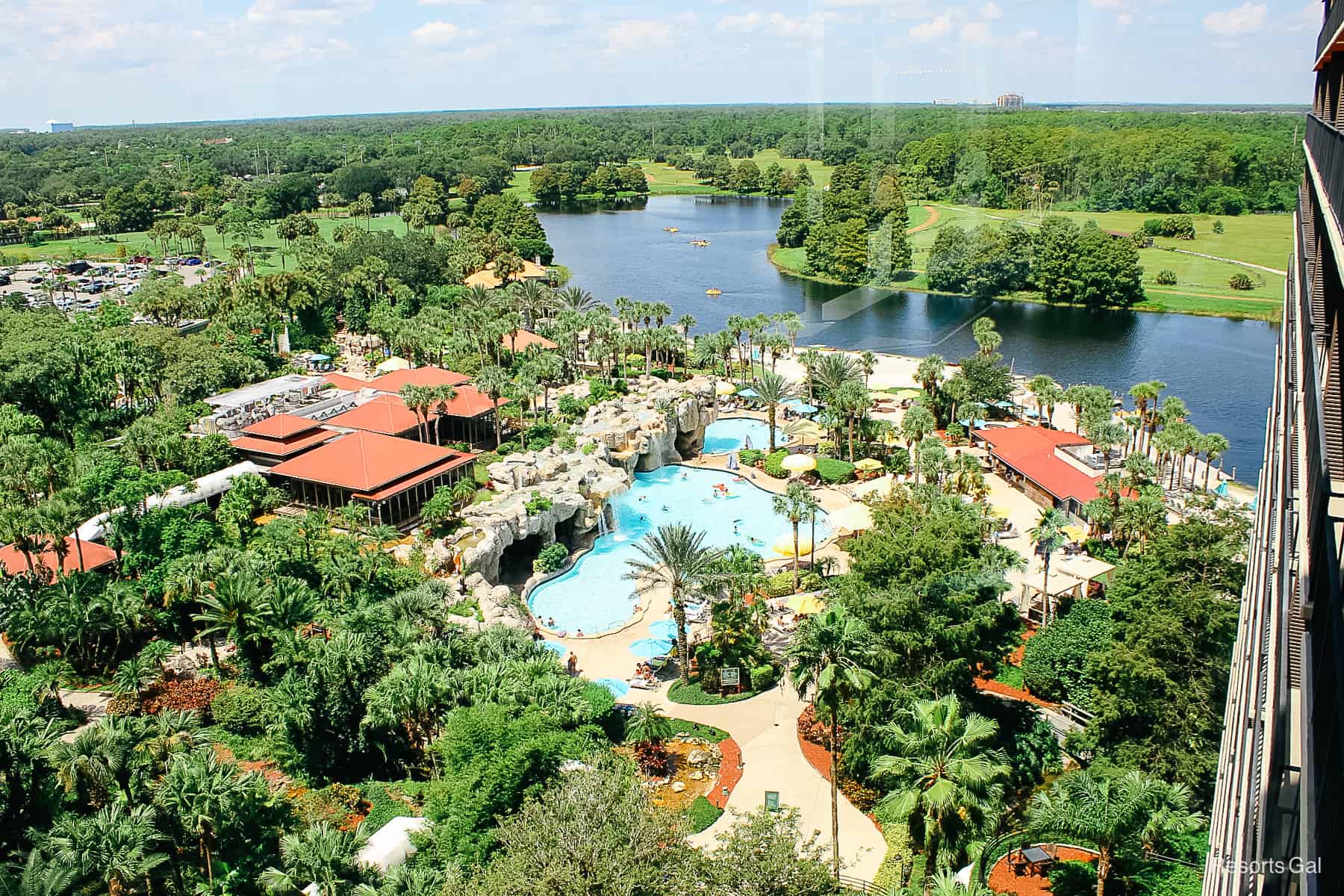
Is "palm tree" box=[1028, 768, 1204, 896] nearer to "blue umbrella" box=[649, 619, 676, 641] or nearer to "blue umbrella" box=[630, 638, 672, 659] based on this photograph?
"blue umbrella" box=[630, 638, 672, 659]

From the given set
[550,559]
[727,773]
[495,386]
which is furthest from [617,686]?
[495,386]

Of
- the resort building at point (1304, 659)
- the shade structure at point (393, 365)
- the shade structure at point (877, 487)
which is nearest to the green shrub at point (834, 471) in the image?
the shade structure at point (877, 487)

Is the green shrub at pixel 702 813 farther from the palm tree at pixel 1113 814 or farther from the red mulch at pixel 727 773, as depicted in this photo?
the palm tree at pixel 1113 814

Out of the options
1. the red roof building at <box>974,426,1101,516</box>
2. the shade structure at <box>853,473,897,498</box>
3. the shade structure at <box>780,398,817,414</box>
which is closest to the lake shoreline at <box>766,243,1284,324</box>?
the red roof building at <box>974,426,1101,516</box>

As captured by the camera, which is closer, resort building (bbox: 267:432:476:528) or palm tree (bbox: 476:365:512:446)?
resort building (bbox: 267:432:476:528)

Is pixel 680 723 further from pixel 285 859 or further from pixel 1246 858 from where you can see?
pixel 1246 858

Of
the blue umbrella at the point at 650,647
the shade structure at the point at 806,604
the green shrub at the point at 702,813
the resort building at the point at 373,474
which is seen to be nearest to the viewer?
the green shrub at the point at 702,813

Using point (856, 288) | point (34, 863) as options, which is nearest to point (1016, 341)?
point (856, 288)
